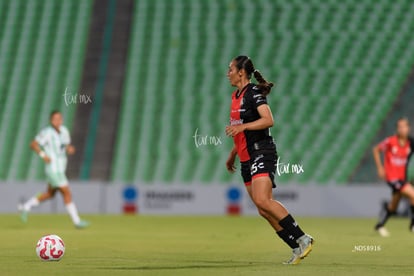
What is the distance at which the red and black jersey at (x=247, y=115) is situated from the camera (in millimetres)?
9867

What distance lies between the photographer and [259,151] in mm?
9844

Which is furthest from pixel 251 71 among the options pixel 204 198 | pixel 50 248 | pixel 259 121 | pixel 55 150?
pixel 204 198

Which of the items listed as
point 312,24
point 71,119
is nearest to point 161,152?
point 71,119

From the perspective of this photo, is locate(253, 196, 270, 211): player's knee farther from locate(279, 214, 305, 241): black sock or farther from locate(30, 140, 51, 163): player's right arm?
locate(30, 140, 51, 163): player's right arm

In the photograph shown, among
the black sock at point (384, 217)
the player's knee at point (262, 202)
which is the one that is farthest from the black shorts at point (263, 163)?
the black sock at point (384, 217)

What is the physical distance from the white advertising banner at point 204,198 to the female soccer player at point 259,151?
13.2 m

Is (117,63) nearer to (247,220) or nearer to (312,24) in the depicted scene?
(312,24)

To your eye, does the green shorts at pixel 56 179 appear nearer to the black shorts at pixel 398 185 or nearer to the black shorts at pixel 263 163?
the black shorts at pixel 398 185

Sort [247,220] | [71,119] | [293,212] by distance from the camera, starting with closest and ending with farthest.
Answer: [247,220]
[293,212]
[71,119]

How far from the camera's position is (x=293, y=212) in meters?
23.1

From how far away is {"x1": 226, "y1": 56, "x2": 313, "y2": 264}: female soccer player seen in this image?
967cm

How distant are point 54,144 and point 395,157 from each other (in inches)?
242

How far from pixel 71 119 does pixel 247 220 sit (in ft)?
24.0

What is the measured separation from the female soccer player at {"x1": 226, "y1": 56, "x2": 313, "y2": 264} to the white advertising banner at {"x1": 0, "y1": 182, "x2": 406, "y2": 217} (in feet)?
43.4
